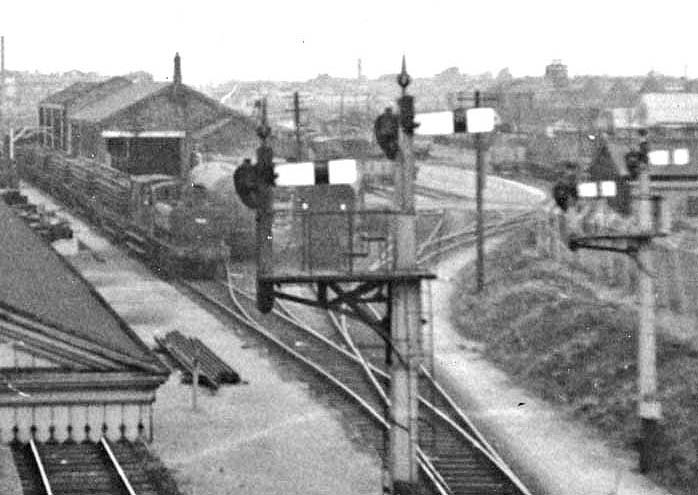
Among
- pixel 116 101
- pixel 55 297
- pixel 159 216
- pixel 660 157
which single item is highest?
pixel 116 101

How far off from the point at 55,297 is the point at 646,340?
7.07m

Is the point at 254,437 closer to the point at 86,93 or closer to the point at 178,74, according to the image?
the point at 178,74

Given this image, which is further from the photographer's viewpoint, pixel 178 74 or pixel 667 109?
pixel 667 109

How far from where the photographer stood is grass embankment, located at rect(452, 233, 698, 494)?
16375 millimetres

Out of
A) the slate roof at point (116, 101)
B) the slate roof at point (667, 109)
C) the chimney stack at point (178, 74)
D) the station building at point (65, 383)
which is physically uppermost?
the chimney stack at point (178, 74)

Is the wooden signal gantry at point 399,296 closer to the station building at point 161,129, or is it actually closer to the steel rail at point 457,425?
the steel rail at point 457,425

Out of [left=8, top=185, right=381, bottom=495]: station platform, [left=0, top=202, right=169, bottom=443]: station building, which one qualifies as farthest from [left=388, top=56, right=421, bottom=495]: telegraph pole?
[left=0, top=202, right=169, bottom=443]: station building

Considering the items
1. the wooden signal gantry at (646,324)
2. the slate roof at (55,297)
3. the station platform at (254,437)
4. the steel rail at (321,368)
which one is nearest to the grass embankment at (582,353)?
the wooden signal gantry at (646,324)

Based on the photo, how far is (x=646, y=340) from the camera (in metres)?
14.9

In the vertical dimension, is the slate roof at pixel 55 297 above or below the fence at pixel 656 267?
above

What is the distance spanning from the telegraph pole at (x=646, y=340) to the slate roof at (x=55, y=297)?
610cm

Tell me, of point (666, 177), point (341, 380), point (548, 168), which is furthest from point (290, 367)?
point (548, 168)

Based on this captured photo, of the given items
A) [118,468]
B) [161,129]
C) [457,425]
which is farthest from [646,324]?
[161,129]

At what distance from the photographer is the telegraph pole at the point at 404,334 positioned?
11.3m
